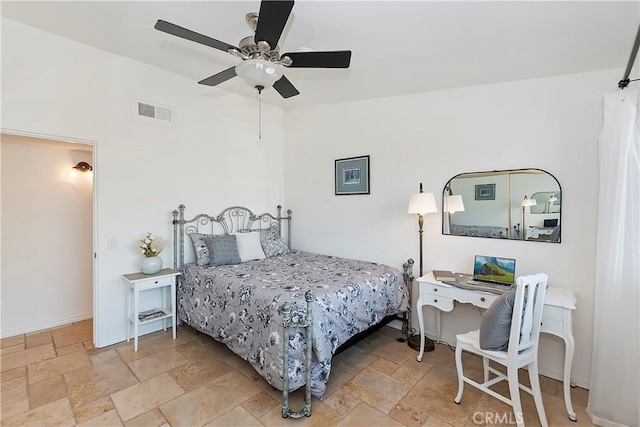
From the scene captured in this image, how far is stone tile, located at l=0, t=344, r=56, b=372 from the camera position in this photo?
2.74 meters

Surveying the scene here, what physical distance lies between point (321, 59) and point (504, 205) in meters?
2.23

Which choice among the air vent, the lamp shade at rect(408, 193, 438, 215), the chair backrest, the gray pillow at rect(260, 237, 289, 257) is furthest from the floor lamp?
the air vent

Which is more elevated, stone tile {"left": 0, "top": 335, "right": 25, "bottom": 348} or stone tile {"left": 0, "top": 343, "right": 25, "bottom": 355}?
stone tile {"left": 0, "top": 343, "right": 25, "bottom": 355}

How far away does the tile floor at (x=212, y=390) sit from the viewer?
2092 mm

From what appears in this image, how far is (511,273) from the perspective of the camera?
2.71 metres

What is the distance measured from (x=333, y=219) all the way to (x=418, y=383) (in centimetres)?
232

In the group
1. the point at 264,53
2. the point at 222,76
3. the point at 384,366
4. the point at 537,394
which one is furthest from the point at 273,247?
the point at 537,394

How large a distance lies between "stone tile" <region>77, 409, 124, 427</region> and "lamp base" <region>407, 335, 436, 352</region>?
2609mm

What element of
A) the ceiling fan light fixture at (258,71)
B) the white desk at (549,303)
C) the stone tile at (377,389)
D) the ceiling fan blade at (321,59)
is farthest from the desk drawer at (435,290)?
the ceiling fan light fixture at (258,71)

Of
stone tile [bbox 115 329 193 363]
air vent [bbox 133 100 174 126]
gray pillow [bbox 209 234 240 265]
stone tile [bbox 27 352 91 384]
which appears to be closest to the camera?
stone tile [bbox 27 352 91 384]

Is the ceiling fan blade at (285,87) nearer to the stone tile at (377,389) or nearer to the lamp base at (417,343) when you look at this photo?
the stone tile at (377,389)

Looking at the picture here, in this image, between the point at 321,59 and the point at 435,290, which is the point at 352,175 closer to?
the point at 435,290

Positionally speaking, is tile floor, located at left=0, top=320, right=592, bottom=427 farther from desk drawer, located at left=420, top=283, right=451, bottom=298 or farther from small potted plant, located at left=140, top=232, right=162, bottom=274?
small potted plant, located at left=140, top=232, right=162, bottom=274

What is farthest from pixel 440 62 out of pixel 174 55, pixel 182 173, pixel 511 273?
pixel 182 173
